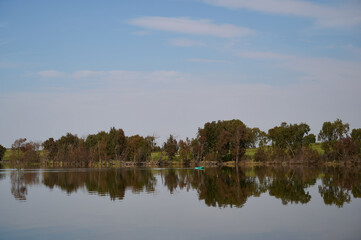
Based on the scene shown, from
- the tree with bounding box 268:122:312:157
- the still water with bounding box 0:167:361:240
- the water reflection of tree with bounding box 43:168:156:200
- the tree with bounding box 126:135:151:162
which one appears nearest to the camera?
the still water with bounding box 0:167:361:240

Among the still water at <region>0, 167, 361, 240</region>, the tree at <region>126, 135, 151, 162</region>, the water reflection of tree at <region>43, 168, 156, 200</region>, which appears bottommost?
the still water at <region>0, 167, 361, 240</region>

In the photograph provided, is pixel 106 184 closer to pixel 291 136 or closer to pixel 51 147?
pixel 291 136

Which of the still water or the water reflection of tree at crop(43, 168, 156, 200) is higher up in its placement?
the water reflection of tree at crop(43, 168, 156, 200)

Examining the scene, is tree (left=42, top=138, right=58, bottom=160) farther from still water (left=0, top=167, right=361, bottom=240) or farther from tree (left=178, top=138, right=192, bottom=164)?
still water (left=0, top=167, right=361, bottom=240)

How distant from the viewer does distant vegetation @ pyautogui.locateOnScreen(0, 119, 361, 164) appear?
369 feet

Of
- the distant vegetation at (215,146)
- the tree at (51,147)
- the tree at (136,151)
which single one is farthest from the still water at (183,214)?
the tree at (51,147)

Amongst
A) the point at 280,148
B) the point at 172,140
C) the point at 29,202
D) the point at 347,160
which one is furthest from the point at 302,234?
the point at 172,140

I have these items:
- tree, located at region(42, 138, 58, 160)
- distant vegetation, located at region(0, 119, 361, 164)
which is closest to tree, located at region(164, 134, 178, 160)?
distant vegetation, located at region(0, 119, 361, 164)

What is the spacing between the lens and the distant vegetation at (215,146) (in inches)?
4427

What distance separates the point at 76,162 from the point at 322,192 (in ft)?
389

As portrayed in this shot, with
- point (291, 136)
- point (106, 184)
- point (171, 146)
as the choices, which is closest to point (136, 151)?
point (171, 146)

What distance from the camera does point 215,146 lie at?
129250 millimetres

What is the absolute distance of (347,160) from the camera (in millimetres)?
103938

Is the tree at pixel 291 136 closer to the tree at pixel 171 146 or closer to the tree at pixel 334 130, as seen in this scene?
the tree at pixel 334 130
